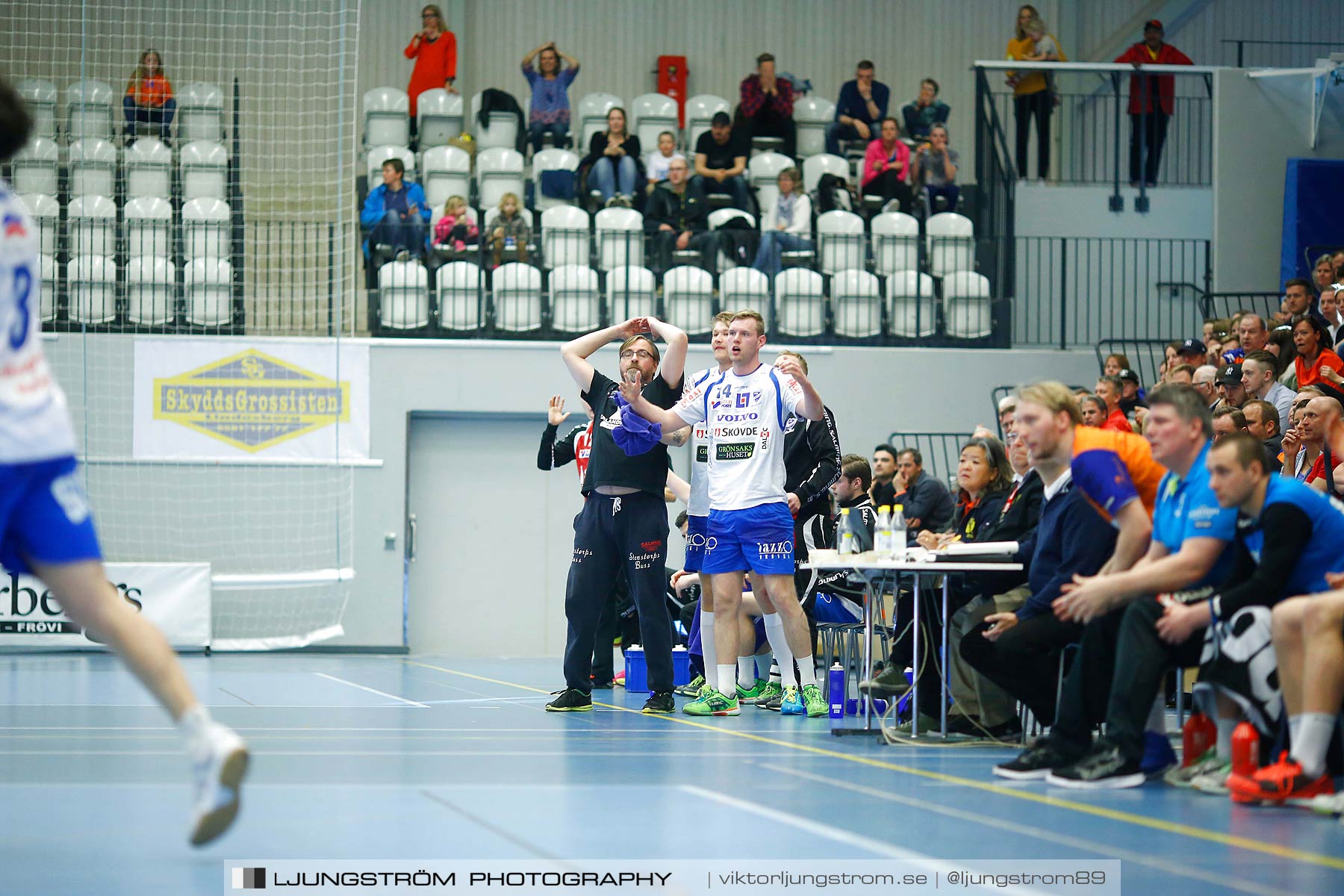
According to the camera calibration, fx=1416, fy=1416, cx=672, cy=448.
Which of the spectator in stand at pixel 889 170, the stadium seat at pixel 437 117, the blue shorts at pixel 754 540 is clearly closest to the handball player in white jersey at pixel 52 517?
the blue shorts at pixel 754 540

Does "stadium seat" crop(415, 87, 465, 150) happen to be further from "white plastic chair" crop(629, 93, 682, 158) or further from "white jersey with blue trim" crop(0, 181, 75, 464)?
"white jersey with blue trim" crop(0, 181, 75, 464)

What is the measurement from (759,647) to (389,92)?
31.6ft

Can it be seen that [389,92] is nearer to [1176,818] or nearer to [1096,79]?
[1096,79]

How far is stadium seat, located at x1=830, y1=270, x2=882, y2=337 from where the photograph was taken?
13.6 m

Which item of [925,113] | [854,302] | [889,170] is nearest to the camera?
[854,302]

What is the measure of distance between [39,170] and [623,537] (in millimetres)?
9056

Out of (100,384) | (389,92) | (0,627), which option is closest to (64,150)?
(100,384)

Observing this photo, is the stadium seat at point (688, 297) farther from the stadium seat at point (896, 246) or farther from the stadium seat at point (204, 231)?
the stadium seat at point (204, 231)

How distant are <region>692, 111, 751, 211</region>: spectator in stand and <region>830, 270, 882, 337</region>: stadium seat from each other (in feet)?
4.78

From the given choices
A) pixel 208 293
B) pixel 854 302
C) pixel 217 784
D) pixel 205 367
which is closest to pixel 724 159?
pixel 854 302

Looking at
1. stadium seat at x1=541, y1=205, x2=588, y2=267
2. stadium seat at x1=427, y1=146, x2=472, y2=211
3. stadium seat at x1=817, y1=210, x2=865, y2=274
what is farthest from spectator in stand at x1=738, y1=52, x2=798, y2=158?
stadium seat at x1=427, y1=146, x2=472, y2=211

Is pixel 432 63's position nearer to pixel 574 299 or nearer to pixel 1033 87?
pixel 574 299

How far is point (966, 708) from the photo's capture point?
6.08 meters

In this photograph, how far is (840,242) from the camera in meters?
13.9
